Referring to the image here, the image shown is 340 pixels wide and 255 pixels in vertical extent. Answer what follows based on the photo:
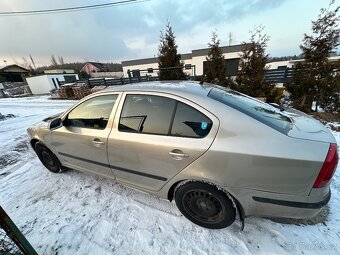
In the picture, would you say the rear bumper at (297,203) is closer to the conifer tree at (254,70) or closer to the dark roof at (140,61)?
the conifer tree at (254,70)

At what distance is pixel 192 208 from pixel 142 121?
48.3 inches

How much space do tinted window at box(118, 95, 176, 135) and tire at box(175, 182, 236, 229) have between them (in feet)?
2.41

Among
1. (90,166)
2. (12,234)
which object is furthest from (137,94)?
(12,234)

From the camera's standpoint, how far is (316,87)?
5953 mm

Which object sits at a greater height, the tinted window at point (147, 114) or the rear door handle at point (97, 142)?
the tinted window at point (147, 114)

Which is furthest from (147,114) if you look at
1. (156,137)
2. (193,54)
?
(193,54)

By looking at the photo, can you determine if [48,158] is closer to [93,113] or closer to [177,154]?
[93,113]

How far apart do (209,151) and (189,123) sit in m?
0.37

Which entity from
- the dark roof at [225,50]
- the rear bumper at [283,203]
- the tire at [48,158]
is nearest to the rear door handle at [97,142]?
the tire at [48,158]

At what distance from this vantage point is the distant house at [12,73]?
37.3 metres

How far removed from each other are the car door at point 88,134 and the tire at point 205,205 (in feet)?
3.84

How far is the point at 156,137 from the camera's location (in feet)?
6.91

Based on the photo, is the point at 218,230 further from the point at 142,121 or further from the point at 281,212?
the point at 142,121

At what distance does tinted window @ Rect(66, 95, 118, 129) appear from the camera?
2.56 m
